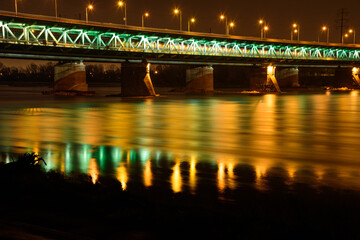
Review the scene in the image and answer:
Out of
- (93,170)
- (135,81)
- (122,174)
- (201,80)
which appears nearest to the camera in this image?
(122,174)

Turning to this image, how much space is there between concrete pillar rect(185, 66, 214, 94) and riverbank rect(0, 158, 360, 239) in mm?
85923

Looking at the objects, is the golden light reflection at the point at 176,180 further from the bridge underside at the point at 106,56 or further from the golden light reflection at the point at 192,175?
the bridge underside at the point at 106,56

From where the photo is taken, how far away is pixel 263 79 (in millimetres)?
103688

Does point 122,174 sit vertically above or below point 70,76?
below

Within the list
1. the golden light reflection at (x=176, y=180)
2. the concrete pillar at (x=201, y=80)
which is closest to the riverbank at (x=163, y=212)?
the golden light reflection at (x=176, y=180)

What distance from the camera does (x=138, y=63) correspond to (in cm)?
7681

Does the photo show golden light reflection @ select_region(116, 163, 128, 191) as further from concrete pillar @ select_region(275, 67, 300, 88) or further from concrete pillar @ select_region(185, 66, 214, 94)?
concrete pillar @ select_region(275, 67, 300, 88)

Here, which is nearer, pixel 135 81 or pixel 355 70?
pixel 135 81

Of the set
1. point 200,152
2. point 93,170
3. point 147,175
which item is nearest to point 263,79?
point 200,152

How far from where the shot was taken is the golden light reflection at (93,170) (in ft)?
35.9

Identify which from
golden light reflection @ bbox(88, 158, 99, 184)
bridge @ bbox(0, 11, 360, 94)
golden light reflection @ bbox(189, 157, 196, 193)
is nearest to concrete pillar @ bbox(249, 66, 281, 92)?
bridge @ bbox(0, 11, 360, 94)

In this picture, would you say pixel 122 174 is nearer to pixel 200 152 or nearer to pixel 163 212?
pixel 200 152

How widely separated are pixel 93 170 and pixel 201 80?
84621 mm

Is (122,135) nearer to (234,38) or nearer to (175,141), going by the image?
(175,141)
